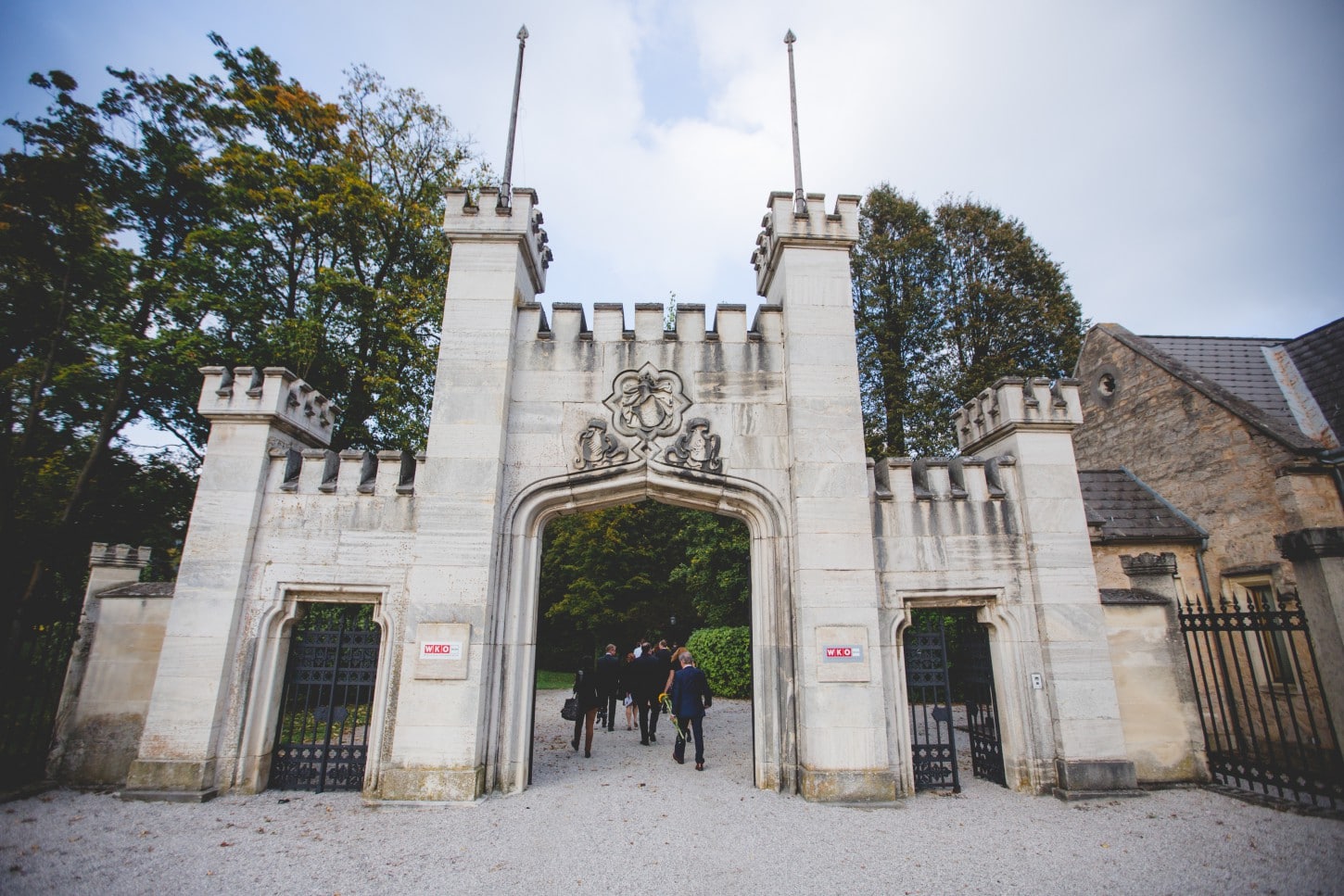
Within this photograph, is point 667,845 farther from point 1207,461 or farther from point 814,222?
point 1207,461

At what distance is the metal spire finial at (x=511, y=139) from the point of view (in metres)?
8.12

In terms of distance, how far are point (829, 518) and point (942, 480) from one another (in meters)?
1.63

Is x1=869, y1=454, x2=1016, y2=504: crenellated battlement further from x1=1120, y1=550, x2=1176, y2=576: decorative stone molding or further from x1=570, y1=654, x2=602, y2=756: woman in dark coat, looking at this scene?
x1=570, y1=654, x2=602, y2=756: woman in dark coat

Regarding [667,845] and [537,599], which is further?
[537,599]

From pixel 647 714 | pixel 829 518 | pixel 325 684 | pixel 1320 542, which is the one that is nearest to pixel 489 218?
pixel 829 518

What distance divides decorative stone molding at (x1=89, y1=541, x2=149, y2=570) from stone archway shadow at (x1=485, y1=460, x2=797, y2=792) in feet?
15.2

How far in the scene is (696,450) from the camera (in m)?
7.48

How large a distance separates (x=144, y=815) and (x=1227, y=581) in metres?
15.8

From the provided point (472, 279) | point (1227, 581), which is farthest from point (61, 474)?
point (1227, 581)

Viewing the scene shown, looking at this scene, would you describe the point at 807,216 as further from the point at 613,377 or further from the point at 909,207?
the point at 909,207

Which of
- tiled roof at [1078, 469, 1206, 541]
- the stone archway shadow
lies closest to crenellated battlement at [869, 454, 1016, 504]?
the stone archway shadow

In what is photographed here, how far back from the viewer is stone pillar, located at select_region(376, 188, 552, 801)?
20.9 ft

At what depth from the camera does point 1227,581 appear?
10.6 metres

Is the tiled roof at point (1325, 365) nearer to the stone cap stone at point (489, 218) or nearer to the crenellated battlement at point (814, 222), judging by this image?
the crenellated battlement at point (814, 222)
